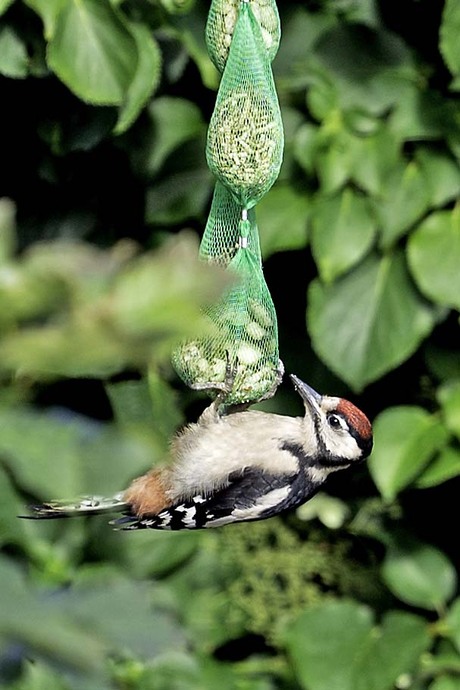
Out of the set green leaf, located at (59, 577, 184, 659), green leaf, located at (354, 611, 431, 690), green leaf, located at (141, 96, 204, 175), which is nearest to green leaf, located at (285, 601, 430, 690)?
green leaf, located at (354, 611, 431, 690)

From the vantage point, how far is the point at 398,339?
2520 mm

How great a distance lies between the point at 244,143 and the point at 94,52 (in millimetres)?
531

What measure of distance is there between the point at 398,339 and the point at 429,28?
0.79m

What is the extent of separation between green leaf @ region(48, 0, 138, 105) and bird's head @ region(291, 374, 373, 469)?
761 mm

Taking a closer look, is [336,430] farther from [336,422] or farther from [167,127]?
[167,127]

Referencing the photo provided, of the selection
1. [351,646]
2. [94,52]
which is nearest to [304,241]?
[94,52]

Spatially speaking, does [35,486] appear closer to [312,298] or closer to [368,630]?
[312,298]

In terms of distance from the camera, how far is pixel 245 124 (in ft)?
6.18

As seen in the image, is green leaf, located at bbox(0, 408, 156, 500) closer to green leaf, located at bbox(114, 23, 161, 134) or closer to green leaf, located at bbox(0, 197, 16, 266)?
green leaf, located at bbox(0, 197, 16, 266)

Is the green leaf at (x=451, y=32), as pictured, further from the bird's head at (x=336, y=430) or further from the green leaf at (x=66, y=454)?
the green leaf at (x=66, y=454)

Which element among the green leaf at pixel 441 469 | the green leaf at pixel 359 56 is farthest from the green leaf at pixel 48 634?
the green leaf at pixel 359 56

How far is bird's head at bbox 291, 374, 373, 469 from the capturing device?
1855mm

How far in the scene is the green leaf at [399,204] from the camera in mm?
2508

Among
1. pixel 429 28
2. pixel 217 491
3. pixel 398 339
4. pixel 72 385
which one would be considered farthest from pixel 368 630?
pixel 429 28
